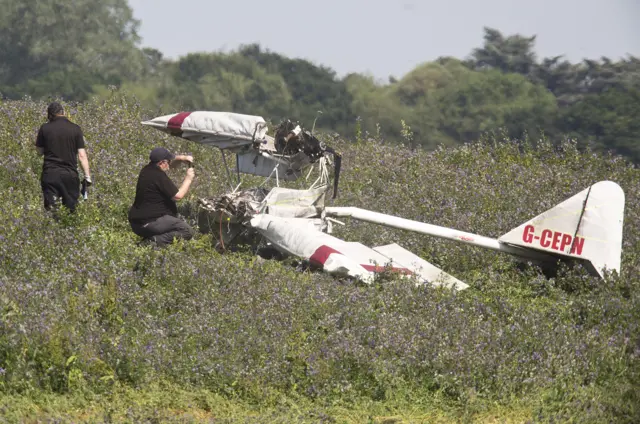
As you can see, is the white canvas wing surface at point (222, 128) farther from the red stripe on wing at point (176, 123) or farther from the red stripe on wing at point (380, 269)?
the red stripe on wing at point (380, 269)

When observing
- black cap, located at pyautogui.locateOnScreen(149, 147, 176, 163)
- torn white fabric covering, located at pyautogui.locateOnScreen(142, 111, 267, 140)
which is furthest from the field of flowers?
torn white fabric covering, located at pyautogui.locateOnScreen(142, 111, 267, 140)

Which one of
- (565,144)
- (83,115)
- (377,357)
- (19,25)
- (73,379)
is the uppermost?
(19,25)

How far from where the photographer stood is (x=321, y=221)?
11.8 metres

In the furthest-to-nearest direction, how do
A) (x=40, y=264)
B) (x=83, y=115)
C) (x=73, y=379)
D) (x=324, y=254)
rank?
(x=83, y=115) < (x=324, y=254) < (x=40, y=264) < (x=73, y=379)

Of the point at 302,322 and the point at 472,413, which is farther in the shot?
the point at 302,322

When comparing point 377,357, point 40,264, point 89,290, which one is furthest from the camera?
point 40,264

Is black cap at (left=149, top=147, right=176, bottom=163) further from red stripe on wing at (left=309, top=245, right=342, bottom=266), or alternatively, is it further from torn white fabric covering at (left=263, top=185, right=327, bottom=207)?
red stripe on wing at (left=309, top=245, right=342, bottom=266)

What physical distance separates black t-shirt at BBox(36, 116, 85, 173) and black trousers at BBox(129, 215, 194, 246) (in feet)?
3.93

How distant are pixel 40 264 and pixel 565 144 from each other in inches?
418

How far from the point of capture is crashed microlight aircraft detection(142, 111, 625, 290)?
10.3 meters

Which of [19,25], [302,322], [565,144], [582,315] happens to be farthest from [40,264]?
[19,25]

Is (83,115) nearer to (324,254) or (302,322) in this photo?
(324,254)

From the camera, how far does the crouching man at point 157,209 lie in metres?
10.5

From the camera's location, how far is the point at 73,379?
22.9ft
